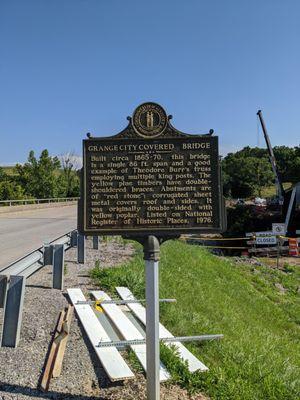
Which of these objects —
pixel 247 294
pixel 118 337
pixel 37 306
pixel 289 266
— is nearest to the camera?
pixel 118 337

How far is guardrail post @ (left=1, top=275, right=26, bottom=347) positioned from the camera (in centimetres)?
523

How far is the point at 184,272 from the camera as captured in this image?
36.5 feet

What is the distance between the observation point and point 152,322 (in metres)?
4.29

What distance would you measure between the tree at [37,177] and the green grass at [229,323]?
48574 millimetres

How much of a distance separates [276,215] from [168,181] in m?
43.3

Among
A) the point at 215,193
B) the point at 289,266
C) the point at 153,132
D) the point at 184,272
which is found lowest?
the point at 289,266

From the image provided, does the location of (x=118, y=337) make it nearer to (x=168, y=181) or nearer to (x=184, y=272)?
(x=168, y=181)

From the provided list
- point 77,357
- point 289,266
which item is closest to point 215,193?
point 77,357

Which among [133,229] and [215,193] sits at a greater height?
[215,193]

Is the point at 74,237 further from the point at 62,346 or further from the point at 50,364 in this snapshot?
the point at 50,364

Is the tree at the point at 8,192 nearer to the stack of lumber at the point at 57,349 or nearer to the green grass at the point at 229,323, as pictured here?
the green grass at the point at 229,323

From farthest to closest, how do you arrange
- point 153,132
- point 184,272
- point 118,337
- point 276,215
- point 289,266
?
1. point 276,215
2. point 289,266
3. point 184,272
4. point 118,337
5. point 153,132

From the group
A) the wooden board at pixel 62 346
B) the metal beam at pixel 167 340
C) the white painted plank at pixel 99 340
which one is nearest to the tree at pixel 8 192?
the white painted plank at pixel 99 340

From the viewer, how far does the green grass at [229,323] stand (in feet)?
15.0
